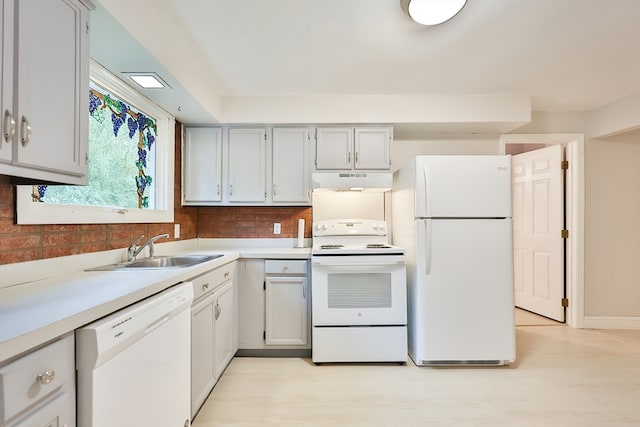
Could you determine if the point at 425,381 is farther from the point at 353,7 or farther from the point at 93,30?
the point at 93,30

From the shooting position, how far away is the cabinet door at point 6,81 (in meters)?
0.96

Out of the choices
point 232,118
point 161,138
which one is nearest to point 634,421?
point 232,118

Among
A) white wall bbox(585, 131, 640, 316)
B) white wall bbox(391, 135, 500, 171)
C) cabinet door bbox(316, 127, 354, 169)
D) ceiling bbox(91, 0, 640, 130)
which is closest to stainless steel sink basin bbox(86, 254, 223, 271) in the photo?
ceiling bbox(91, 0, 640, 130)

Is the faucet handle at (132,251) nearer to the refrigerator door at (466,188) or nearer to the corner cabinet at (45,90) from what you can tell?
the corner cabinet at (45,90)

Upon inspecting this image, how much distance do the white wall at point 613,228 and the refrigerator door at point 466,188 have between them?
5.70 ft

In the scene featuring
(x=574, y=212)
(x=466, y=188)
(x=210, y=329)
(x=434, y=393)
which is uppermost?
(x=466, y=188)

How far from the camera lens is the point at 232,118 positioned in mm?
2998

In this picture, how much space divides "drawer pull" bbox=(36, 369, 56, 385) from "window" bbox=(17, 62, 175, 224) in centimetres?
86

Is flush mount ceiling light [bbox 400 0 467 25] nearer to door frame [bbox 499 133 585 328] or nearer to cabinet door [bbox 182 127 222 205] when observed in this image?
cabinet door [bbox 182 127 222 205]

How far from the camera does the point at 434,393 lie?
2170mm

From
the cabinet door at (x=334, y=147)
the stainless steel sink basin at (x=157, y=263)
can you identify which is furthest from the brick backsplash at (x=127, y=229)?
the cabinet door at (x=334, y=147)

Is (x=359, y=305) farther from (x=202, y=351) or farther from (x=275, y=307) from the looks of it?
(x=202, y=351)

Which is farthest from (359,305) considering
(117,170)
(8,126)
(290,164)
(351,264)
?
(8,126)

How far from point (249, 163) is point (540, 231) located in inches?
133
